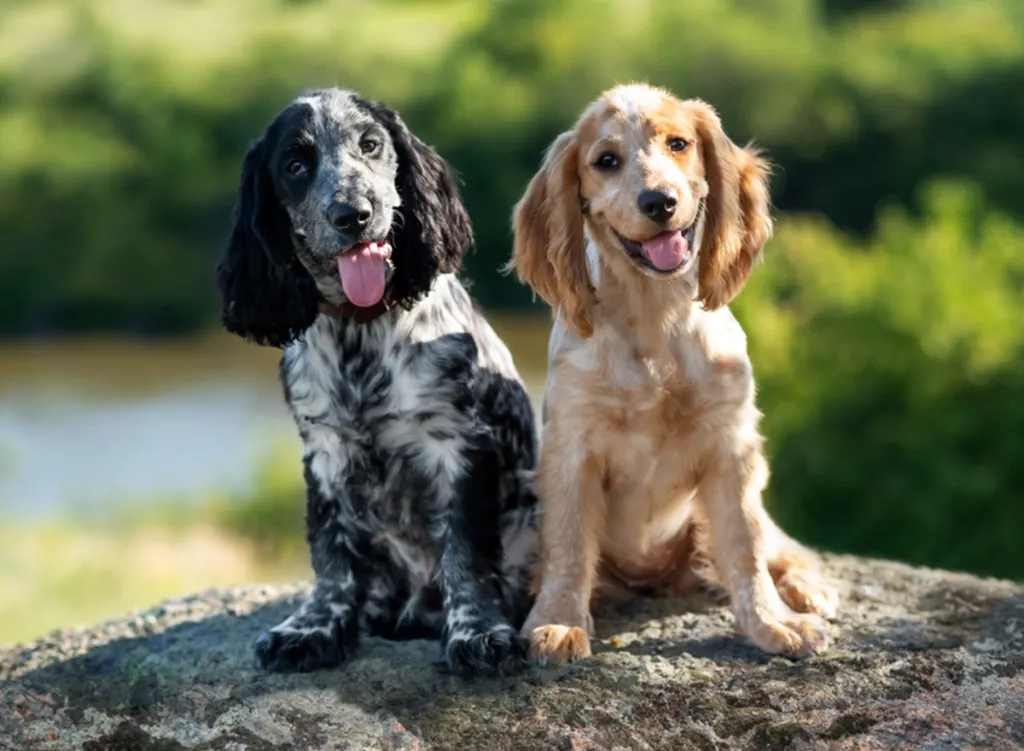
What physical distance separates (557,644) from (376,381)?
1.20 meters

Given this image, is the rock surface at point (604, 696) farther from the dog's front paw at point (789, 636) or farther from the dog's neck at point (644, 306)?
the dog's neck at point (644, 306)

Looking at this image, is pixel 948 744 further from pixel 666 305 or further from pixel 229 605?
pixel 229 605

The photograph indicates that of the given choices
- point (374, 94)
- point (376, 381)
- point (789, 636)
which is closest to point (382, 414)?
point (376, 381)

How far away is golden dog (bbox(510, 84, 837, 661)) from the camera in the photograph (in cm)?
489

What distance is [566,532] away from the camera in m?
5.05

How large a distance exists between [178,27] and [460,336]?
96.7ft

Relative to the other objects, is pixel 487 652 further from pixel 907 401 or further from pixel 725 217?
pixel 907 401

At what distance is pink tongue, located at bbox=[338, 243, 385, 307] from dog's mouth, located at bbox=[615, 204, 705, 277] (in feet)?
3.09

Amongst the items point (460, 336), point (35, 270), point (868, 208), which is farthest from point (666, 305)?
point (35, 270)

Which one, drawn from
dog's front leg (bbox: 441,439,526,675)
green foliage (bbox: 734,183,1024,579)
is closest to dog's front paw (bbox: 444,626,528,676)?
dog's front leg (bbox: 441,439,526,675)

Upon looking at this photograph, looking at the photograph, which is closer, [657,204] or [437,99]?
[657,204]

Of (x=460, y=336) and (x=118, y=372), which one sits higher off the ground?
(x=460, y=336)

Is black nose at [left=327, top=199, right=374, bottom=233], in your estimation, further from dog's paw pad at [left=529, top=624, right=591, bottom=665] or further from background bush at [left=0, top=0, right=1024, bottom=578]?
background bush at [left=0, top=0, right=1024, bottom=578]

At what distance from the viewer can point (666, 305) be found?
16.4ft
